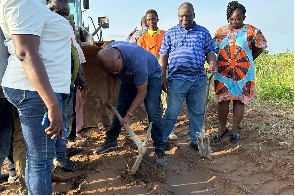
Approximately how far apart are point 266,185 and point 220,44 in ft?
5.74

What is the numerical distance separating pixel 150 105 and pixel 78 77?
778mm

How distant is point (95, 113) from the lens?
4559 mm

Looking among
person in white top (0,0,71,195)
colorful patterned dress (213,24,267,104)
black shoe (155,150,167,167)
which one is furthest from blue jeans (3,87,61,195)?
colorful patterned dress (213,24,267,104)

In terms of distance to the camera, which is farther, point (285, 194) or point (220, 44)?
point (220, 44)

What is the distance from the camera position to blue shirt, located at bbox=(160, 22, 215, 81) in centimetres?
361

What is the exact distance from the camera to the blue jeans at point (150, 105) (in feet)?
10.6

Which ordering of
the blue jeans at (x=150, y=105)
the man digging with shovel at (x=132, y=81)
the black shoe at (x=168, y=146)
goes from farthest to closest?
1. the black shoe at (x=168, y=146)
2. the blue jeans at (x=150, y=105)
3. the man digging with shovel at (x=132, y=81)

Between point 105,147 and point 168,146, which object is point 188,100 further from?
point 105,147

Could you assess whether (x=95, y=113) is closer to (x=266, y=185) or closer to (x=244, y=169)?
(x=244, y=169)

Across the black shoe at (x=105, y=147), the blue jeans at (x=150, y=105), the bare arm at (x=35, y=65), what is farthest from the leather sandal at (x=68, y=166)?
the bare arm at (x=35, y=65)

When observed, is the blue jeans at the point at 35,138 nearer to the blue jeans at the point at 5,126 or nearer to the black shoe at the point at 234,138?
the blue jeans at the point at 5,126

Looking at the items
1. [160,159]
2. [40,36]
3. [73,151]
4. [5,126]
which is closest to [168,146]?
[160,159]

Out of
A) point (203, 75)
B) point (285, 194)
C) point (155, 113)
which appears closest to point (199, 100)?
point (203, 75)

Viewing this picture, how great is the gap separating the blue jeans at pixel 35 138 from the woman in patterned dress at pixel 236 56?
8.40ft
